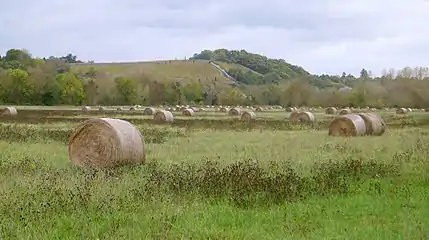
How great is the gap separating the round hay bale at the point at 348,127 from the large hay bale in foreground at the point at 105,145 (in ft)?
41.7

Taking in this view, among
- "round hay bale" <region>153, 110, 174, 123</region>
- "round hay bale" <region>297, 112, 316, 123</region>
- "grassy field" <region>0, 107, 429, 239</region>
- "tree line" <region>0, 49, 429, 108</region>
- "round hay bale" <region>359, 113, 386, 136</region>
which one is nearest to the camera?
"grassy field" <region>0, 107, 429, 239</region>

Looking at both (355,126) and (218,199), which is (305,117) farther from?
(218,199)

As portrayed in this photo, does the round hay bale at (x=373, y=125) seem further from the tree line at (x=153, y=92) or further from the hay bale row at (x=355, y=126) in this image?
the tree line at (x=153, y=92)

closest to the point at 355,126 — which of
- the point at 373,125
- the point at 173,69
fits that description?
the point at 373,125

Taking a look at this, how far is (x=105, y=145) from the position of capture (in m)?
13.2

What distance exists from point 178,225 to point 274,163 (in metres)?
5.49

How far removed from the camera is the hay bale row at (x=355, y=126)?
23.6m

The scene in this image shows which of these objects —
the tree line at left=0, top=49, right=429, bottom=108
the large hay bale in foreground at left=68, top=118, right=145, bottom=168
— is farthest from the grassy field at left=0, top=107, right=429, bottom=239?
the tree line at left=0, top=49, right=429, bottom=108

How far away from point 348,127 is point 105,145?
44.9ft

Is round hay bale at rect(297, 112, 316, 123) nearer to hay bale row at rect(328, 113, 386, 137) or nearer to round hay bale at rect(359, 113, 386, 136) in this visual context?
round hay bale at rect(359, 113, 386, 136)

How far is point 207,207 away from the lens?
832 cm

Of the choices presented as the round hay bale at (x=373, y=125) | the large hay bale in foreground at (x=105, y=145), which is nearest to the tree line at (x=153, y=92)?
the round hay bale at (x=373, y=125)

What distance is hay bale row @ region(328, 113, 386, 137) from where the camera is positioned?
23.6 meters

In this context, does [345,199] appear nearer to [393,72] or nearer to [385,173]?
[385,173]
